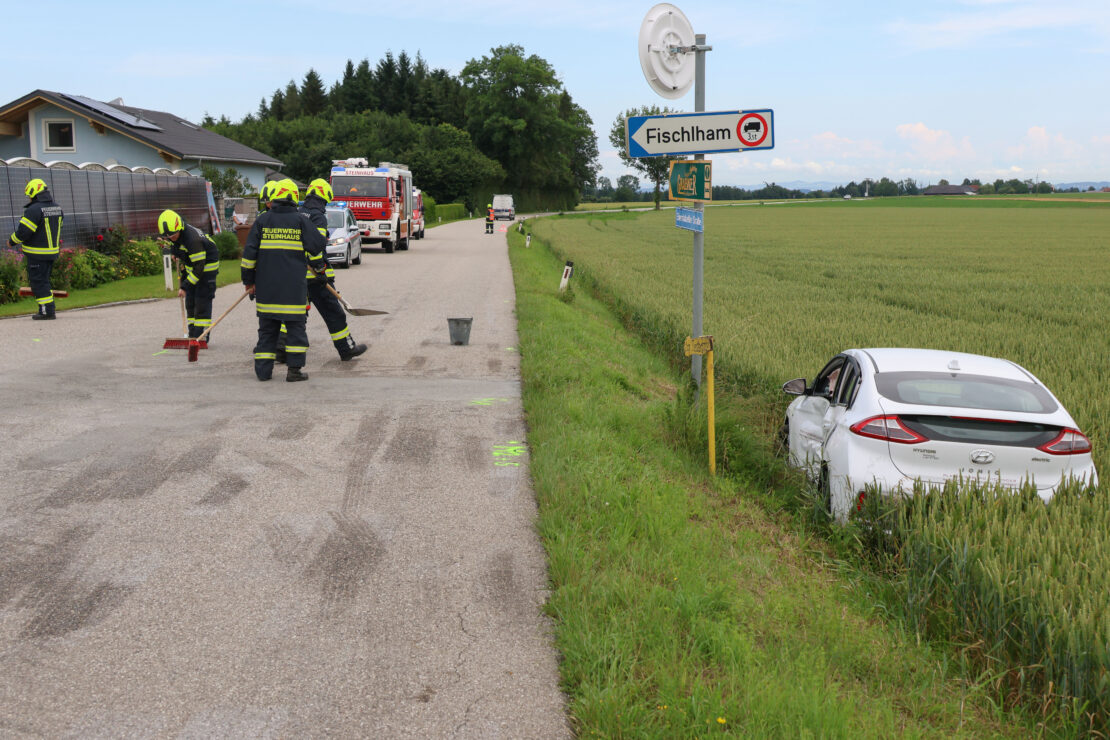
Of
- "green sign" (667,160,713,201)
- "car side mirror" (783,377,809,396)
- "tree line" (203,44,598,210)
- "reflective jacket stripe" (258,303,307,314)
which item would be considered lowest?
"car side mirror" (783,377,809,396)

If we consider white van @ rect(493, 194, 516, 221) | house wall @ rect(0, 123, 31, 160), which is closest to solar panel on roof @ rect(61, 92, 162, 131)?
house wall @ rect(0, 123, 31, 160)

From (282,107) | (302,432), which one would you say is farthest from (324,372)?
(282,107)

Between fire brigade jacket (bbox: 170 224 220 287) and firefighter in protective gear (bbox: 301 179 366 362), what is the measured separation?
153cm

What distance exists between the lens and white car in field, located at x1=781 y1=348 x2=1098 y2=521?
555 centimetres

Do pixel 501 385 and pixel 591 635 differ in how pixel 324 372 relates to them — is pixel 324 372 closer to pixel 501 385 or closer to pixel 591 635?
pixel 501 385

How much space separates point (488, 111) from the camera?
355ft

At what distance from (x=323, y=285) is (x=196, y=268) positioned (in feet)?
6.30

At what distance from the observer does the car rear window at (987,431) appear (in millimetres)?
5582

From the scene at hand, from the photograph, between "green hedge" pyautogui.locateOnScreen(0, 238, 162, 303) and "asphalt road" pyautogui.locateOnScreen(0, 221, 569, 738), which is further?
"green hedge" pyautogui.locateOnScreen(0, 238, 162, 303)

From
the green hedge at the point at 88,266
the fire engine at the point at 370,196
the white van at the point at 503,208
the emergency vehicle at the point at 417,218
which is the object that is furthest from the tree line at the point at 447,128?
the green hedge at the point at 88,266

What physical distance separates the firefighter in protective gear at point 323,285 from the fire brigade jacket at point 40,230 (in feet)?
20.7

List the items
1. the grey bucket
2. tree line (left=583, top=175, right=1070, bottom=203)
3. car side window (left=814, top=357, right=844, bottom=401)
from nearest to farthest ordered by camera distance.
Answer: car side window (left=814, top=357, right=844, bottom=401), the grey bucket, tree line (left=583, top=175, right=1070, bottom=203)

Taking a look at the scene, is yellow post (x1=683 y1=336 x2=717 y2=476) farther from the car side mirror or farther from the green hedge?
the green hedge

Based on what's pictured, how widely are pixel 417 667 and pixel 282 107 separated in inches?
5116
